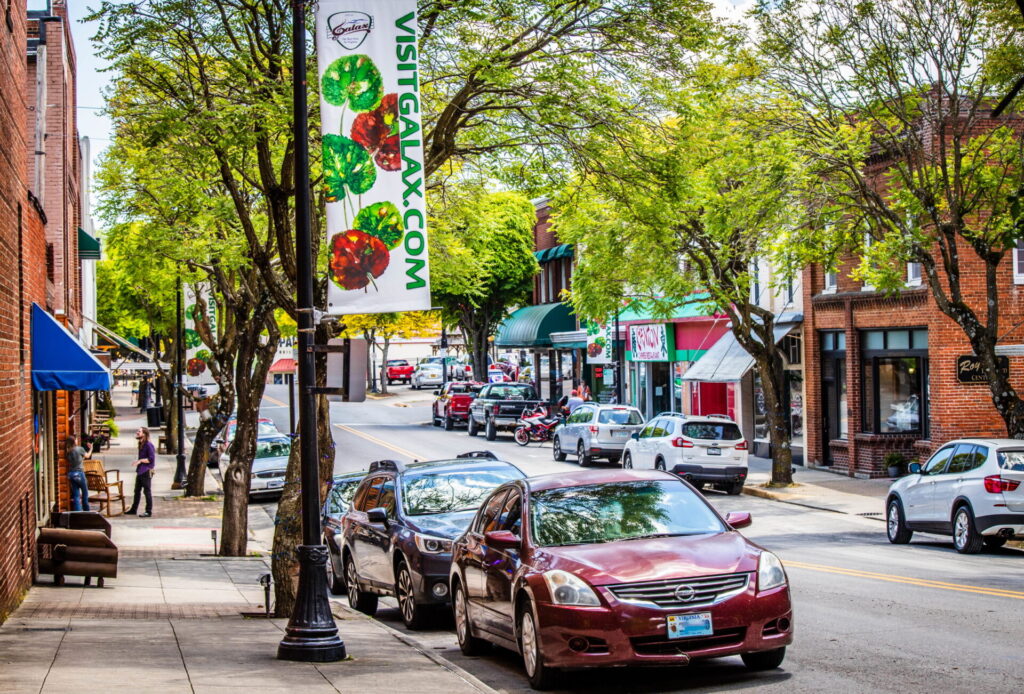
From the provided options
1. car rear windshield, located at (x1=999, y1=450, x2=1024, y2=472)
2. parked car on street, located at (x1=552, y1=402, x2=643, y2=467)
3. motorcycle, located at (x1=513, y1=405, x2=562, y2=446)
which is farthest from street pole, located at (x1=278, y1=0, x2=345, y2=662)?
motorcycle, located at (x1=513, y1=405, x2=562, y2=446)

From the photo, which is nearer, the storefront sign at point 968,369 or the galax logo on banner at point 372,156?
the galax logo on banner at point 372,156

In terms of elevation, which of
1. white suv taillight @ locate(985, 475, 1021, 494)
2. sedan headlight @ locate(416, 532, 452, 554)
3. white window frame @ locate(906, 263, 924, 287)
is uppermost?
white window frame @ locate(906, 263, 924, 287)

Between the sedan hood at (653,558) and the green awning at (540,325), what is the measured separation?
150ft

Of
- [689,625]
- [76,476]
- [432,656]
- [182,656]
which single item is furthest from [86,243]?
[689,625]

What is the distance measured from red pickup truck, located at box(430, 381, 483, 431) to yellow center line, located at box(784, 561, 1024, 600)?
114 ft

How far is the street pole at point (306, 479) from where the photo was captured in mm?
10750

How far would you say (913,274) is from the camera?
30.2 meters

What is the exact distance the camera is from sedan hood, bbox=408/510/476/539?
13734 mm

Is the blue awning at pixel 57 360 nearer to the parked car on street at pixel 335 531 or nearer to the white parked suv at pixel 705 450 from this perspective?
the parked car on street at pixel 335 531

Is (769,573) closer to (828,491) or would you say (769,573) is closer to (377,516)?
(377,516)

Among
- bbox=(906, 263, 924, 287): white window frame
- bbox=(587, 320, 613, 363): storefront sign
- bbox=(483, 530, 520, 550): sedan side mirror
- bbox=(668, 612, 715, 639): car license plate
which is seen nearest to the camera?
bbox=(668, 612, 715, 639): car license plate

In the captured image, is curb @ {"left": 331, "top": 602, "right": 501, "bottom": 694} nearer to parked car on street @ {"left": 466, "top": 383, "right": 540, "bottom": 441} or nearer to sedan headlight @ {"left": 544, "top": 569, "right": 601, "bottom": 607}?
sedan headlight @ {"left": 544, "top": 569, "right": 601, "bottom": 607}

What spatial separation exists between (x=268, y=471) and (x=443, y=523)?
1861 cm

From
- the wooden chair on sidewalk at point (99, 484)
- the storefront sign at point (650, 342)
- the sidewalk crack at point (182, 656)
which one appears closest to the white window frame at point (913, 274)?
the storefront sign at point (650, 342)
